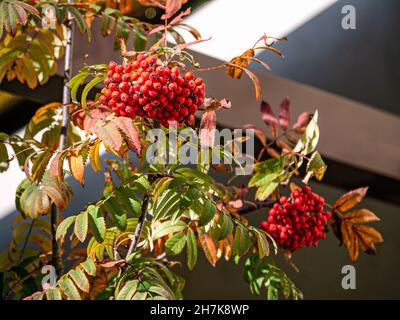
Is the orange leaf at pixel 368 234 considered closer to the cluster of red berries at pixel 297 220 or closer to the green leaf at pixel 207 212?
the cluster of red berries at pixel 297 220

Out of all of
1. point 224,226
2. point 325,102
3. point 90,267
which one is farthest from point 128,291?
point 325,102

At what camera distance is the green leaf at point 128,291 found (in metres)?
1.23

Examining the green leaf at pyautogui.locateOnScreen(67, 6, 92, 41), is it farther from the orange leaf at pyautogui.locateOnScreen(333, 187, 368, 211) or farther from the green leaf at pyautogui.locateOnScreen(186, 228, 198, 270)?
the orange leaf at pyautogui.locateOnScreen(333, 187, 368, 211)

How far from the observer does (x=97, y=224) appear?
1271 mm

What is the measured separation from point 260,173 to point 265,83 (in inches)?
32.2

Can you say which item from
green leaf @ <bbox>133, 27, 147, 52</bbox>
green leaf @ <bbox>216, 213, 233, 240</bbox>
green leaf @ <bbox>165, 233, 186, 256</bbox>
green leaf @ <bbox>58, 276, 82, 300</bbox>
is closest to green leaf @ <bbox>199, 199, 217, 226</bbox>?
green leaf @ <bbox>216, 213, 233, 240</bbox>

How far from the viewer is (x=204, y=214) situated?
1254 millimetres

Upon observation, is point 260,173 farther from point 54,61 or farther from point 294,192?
point 54,61

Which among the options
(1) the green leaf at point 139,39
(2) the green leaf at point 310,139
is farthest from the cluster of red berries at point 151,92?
(1) the green leaf at point 139,39

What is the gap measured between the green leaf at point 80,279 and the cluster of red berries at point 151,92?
0.97 ft

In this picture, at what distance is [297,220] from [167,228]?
14.1 inches

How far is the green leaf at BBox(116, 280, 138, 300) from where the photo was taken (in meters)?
1.23

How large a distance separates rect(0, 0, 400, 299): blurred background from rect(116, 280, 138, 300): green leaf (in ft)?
3.50

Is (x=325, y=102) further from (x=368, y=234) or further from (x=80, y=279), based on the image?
(x=80, y=279)
